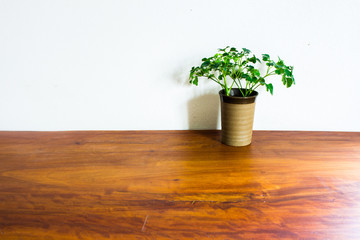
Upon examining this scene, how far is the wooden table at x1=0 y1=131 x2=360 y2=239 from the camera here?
541 millimetres

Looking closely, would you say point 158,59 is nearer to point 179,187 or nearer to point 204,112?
point 204,112

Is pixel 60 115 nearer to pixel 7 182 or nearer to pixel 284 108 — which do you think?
pixel 7 182

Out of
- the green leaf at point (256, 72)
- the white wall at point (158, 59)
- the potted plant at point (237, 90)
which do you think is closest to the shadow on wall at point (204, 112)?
the white wall at point (158, 59)

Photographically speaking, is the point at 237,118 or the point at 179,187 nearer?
the point at 179,187

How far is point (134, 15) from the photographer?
0.97 m

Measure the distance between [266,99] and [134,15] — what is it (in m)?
0.69

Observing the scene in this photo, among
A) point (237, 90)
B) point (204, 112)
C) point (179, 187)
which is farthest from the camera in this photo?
point (204, 112)

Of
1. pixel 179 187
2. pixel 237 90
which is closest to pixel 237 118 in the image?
pixel 237 90

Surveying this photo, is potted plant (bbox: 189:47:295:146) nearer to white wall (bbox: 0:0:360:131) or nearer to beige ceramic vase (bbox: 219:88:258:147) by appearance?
beige ceramic vase (bbox: 219:88:258:147)

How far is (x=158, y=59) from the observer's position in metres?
1.03

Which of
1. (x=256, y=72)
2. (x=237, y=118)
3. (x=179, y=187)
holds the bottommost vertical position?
(x=179, y=187)

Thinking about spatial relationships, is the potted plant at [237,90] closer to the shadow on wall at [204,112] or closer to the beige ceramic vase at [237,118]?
the beige ceramic vase at [237,118]

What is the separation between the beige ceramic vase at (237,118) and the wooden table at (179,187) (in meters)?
0.04

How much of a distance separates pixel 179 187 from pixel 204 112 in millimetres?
489
